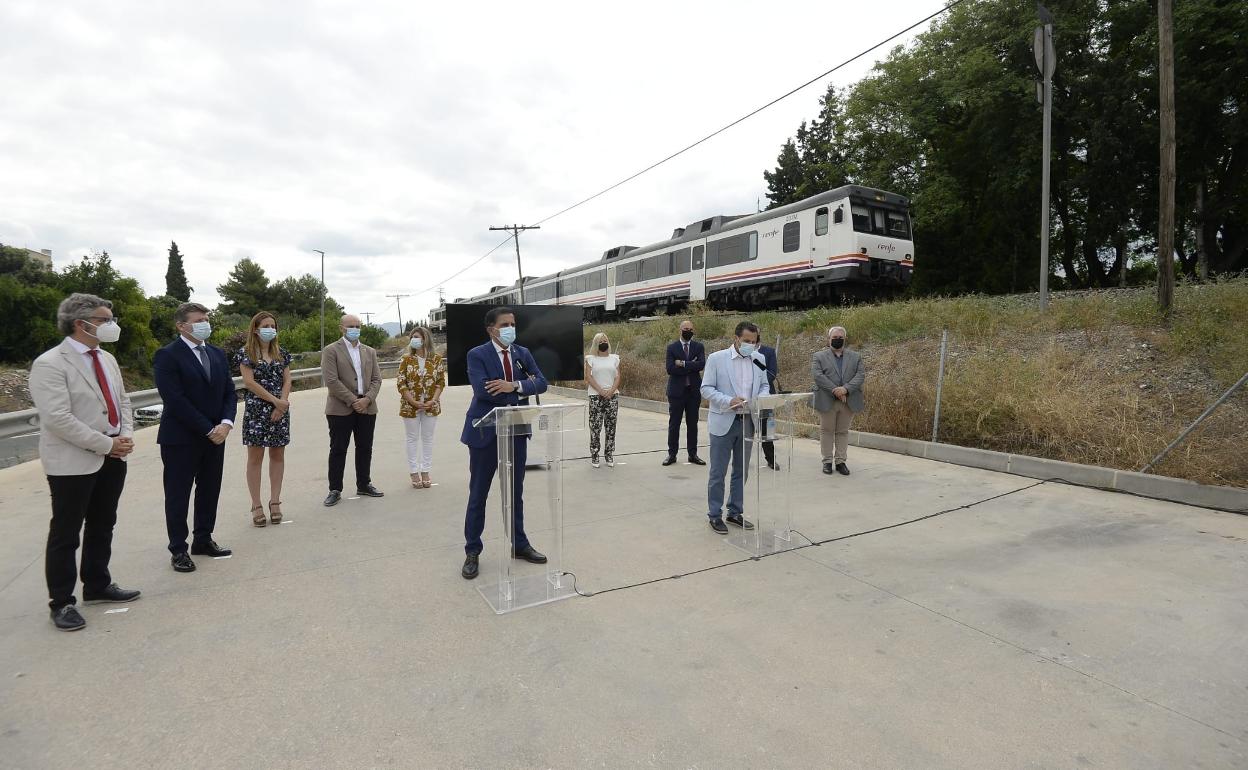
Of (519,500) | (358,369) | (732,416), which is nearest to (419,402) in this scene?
(358,369)

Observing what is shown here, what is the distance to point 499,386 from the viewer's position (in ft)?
13.0

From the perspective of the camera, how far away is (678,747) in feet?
7.48

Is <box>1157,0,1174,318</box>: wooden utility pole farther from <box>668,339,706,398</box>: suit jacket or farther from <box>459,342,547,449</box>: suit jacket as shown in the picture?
<box>459,342,547,449</box>: suit jacket

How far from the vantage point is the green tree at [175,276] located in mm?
81812

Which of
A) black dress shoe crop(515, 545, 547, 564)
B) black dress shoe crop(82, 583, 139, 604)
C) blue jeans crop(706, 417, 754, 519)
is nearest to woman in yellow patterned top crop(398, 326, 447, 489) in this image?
black dress shoe crop(515, 545, 547, 564)

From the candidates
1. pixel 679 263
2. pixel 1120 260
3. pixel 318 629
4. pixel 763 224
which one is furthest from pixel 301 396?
pixel 1120 260

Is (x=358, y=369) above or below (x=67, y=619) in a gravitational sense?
above

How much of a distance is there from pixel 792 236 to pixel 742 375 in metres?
12.3

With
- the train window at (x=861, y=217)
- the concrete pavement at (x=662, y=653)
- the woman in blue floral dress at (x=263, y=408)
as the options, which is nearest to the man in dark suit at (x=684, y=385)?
the concrete pavement at (x=662, y=653)

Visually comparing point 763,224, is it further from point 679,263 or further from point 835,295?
point 679,263

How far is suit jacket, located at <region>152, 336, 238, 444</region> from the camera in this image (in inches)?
161

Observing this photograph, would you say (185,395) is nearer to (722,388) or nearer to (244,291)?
(722,388)

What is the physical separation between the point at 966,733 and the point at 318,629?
3083 mm

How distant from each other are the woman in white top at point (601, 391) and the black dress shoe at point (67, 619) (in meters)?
5.02
